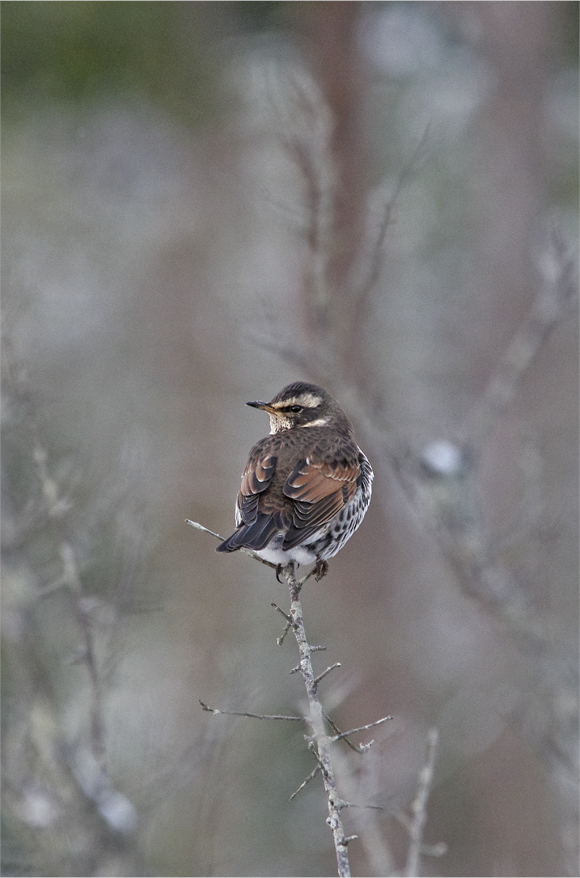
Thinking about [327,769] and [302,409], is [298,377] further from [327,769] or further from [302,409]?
[327,769]

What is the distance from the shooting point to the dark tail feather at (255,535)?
3.97m

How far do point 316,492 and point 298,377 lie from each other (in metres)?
11.9

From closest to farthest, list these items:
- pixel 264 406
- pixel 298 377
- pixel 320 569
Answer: pixel 320 569
pixel 264 406
pixel 298 377

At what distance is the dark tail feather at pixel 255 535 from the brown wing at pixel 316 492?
9 centimetres

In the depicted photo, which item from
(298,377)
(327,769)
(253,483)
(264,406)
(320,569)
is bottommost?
(327,769)

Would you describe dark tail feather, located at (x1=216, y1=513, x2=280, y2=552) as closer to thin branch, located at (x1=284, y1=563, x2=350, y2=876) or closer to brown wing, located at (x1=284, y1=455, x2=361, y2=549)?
brown wing, located at (x1=284, y1=455, x2=361, y2=549)

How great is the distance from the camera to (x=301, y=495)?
14.8ft

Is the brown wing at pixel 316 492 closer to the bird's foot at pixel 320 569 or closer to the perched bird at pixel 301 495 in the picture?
the perched bird at pixel 301 495

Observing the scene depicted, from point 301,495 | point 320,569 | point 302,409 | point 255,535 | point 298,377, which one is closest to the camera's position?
point 255,535

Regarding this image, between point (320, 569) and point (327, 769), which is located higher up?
point (320, 569)

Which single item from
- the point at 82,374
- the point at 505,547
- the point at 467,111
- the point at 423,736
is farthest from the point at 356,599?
the point at 467,111

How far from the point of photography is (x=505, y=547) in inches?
278

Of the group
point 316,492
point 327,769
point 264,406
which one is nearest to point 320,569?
point 316,492

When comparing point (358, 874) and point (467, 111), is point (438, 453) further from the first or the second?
point (467, 111)
